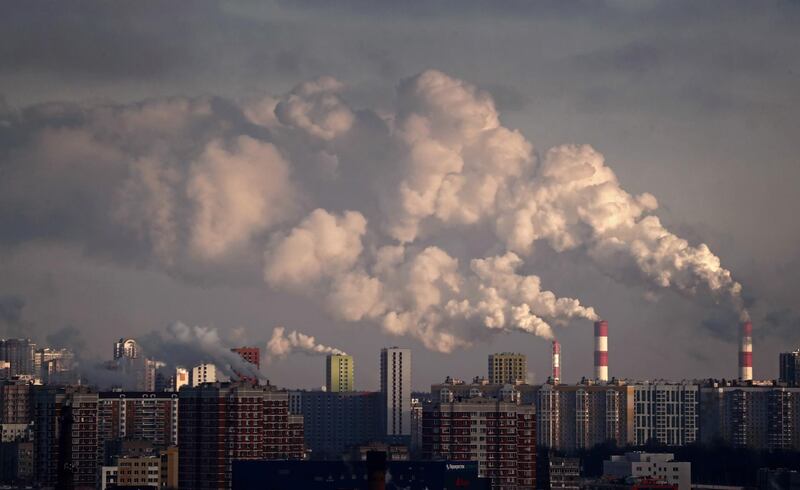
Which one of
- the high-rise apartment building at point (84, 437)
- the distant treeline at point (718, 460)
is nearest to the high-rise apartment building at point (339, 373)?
the distant treeline at point (718, 460)

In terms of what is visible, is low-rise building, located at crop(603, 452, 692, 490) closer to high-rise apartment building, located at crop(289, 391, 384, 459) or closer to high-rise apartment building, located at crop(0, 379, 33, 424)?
high-rise apartment building, located at crop(289, 391, 384, 459)

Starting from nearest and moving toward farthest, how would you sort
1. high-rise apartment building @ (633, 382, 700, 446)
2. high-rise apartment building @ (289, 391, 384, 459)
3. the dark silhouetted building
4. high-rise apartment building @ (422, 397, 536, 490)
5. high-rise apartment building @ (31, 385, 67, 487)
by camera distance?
the dark silhouetted building < high-rise apartment building @ (422, 397, 536, 490) < high-rise apartment building @ (31, 385, 67, 487) < high-rise apartment building @ (289, 391, 384, 459) < high-rise apartment building @ (633, 382, 700, 446)

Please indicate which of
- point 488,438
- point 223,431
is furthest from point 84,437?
point 488,438

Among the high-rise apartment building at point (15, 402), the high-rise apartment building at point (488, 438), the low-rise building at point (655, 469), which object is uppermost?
the high-rise apartment building at point (15, 402)

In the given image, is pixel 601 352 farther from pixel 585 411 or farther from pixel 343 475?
pixel 343 475

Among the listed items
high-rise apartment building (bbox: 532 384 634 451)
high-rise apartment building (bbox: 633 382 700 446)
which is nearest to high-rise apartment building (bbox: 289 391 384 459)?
high-rise apartment building (bbox: 532 384 634 451)

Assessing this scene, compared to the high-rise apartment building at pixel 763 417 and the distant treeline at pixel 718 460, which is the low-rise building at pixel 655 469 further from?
the high-rise apartment building at pixel 763 417
